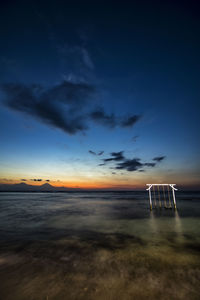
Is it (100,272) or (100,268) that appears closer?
(100,272)

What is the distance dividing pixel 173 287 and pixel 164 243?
4427mm

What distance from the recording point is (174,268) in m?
5.45

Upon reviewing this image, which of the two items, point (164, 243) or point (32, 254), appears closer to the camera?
point (32, 254)

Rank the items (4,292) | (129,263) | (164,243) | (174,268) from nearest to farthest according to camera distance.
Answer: (4,292) → (174,268) → (129,263) → (164,243)

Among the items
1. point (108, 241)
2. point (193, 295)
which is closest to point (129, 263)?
point (193, 295)

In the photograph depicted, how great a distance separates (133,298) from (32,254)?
5202 mm

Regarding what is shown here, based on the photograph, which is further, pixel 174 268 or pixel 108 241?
pixel 108 241

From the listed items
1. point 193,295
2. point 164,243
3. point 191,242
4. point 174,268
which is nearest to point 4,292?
point 193,295

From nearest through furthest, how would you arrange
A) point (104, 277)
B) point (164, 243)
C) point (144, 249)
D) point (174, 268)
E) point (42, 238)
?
point (104, 277), point (174, 268), point (144, 249), point (164, 243), point (42, 238)

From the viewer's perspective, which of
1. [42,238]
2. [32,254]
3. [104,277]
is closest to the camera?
[104,277]

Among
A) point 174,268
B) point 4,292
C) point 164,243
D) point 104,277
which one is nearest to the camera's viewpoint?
point 4,292

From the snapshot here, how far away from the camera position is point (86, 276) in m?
4.89

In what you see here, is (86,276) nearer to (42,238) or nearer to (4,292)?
(4,292)

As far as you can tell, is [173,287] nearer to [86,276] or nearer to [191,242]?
[86,276]
